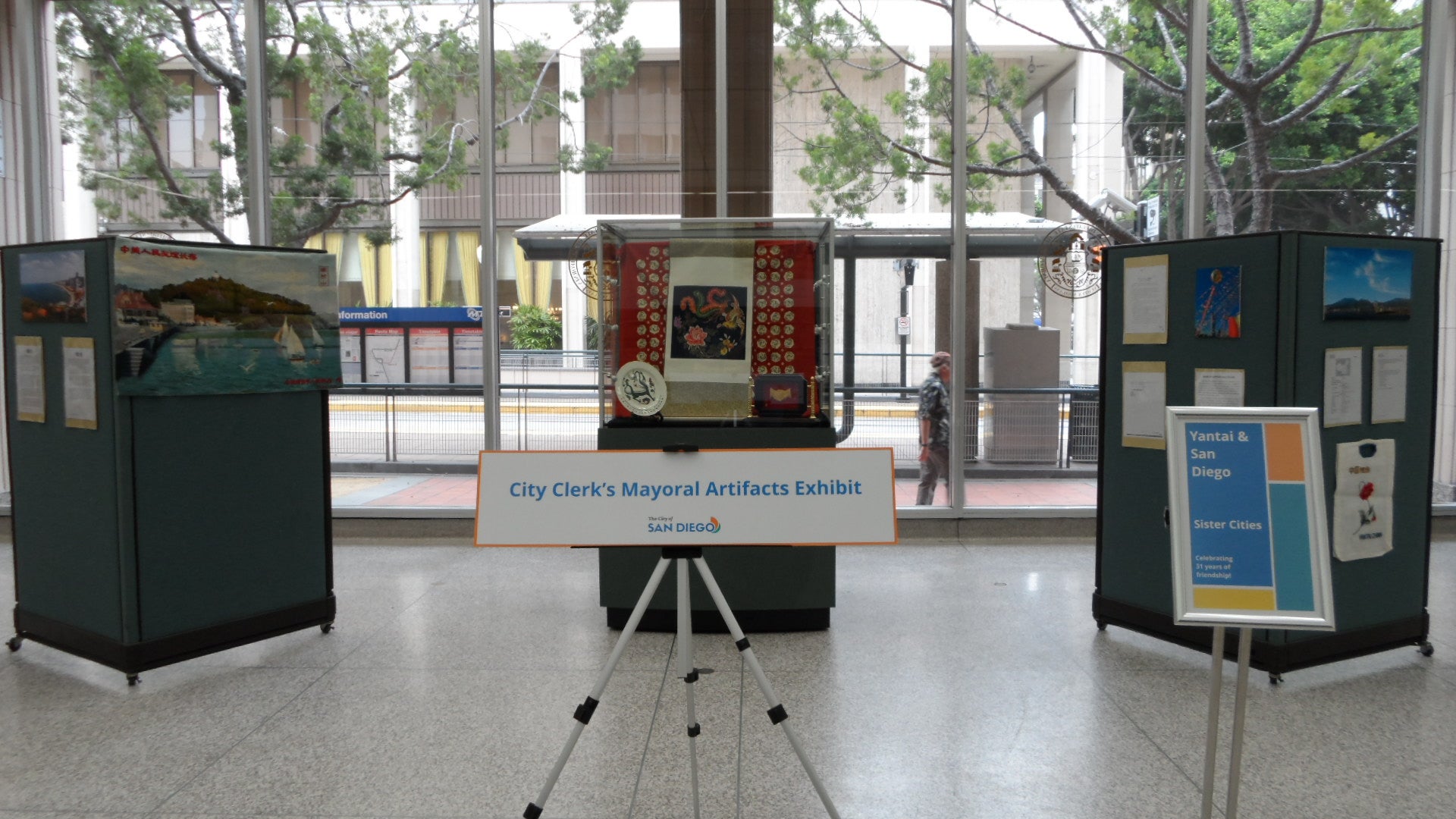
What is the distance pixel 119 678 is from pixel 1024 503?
5.24 meters

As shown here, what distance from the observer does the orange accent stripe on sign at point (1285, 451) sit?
2461 millimetres

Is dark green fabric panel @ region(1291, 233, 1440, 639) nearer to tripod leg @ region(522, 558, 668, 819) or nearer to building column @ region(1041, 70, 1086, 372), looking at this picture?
building column @ region(1041, 70, 1086, 372)

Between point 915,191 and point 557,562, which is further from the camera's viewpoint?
point 915,191

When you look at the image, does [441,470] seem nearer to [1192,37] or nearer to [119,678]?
[119,678]

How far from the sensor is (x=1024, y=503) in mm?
6938

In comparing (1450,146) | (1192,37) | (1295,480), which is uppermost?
(1192,37)

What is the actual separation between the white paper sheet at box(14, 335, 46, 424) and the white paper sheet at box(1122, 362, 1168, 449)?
457 centimetres

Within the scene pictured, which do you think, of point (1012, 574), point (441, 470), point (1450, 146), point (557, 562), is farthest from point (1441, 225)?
point (441, 470)

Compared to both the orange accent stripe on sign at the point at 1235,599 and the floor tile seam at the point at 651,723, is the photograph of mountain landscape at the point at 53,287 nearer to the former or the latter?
the floor tile seam at the point at 651,723

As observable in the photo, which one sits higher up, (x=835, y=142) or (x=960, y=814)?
(x=835, y=142)

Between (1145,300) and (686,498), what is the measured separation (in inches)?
106

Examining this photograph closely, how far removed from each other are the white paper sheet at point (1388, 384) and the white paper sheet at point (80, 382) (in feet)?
16.6

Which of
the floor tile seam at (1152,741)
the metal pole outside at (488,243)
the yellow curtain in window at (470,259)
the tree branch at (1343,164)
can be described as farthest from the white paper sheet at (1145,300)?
the yellow curtain in window at (470,259)

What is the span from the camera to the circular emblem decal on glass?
4.55 m
